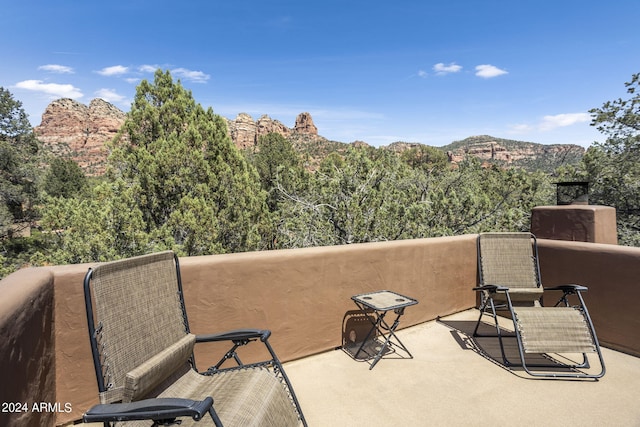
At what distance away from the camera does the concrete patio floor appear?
2225 mm

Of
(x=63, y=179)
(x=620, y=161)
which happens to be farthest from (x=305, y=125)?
(x=620, y=161)

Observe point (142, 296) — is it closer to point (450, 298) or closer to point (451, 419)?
point (451, 419)

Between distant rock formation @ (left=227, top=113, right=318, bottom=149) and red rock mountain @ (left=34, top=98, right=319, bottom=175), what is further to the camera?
distant rock formation @ (left=227, top=113, right=318, bottom=149)

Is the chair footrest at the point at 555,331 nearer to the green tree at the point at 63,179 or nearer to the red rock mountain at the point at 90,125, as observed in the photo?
the green tree at the point at 63,179

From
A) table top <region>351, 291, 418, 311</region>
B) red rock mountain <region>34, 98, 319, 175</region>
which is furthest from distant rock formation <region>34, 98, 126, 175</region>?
table top <region>351, 291, 418, 311</region>

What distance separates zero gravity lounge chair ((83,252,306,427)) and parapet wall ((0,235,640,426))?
365 mm

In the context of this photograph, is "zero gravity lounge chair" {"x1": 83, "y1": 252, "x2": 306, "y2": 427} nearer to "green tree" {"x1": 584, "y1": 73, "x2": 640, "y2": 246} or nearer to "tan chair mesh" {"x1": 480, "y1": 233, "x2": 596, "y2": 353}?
"tan chair mesh" {"x1": 480, "y1": 233, "x2": 596, "y2": 353}

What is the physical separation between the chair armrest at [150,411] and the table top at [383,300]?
1792 mm

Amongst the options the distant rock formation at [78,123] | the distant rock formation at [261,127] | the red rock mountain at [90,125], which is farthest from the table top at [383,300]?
the distant rock formation at [78,123]

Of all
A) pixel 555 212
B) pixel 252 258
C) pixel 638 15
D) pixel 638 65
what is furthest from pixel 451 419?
pixel 638 65

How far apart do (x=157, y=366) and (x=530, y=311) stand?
295 cm

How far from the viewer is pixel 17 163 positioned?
15.8 m

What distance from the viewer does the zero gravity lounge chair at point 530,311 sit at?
2.71 metres

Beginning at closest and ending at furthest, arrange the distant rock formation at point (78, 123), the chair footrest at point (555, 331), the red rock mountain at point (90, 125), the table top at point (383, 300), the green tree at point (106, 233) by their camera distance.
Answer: the chair footrest at point (555, 331)
the table top at point (383, 300)
the green tree at point (106, 233)
the distant rock formation at point (78, 123)
the red rock mountain at point (90, 125)
